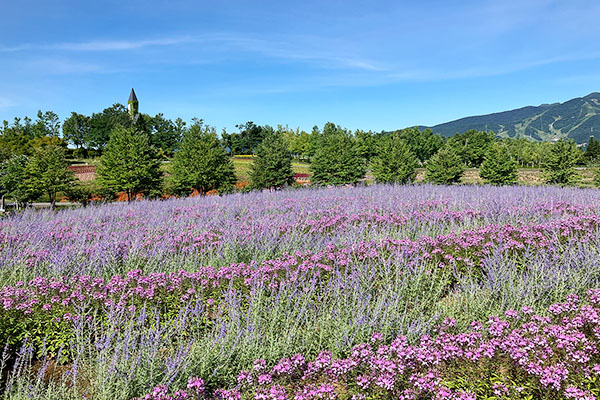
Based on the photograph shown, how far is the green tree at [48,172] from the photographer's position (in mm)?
19219

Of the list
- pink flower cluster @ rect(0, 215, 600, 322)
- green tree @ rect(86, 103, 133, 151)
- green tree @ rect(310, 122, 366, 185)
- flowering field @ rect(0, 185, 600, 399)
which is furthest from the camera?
green tree @ rect(86, 103, 133, 151)

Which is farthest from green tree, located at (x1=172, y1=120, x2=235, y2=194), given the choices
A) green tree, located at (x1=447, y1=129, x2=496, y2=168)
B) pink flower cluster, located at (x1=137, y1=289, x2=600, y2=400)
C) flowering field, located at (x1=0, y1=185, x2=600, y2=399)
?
green tree, located at (x1=447, y1=129, x2=496, y2=168)

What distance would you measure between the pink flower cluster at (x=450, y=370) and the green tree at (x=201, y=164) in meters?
18.3

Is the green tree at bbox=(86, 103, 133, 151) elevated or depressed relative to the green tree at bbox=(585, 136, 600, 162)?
elevated

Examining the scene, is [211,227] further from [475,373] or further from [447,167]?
[447,167]

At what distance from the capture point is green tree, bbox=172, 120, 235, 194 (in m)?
20.2

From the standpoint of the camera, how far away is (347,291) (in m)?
3.65

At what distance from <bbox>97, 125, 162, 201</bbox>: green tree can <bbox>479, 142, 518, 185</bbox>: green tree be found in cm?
2235

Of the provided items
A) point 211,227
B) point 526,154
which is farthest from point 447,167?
point 526,154

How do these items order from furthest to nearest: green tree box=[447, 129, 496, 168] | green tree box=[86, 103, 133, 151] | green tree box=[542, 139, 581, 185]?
green tree box=[86, 103, 133, 151] < green tree box=[447, 129, 496, 168] < green tree box=[542, 139, 581, 185]

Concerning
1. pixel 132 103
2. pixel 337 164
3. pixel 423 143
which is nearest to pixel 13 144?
pixel 337 164

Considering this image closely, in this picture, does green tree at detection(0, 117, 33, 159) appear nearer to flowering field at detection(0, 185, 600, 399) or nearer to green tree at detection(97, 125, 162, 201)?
green tree at detection(97, 125, 162, 201)

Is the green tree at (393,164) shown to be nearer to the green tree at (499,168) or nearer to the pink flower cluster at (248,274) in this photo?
the green tree at (499,168)

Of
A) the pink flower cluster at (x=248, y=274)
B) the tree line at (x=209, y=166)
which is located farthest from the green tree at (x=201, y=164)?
the pink flower cluster at (x=248, y=274)
